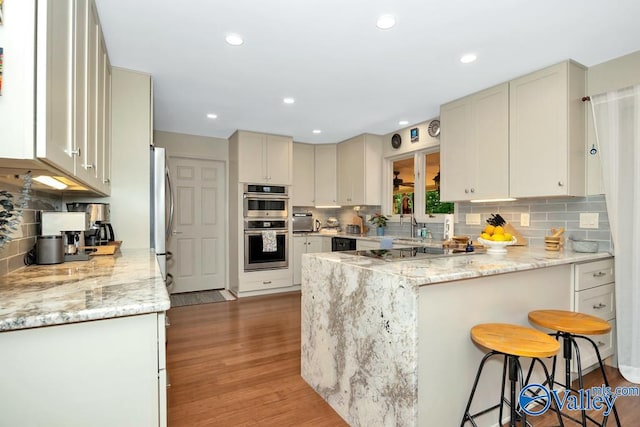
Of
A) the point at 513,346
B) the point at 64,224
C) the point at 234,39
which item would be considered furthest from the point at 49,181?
the point at 513,346

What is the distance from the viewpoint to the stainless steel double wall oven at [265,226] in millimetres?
4660

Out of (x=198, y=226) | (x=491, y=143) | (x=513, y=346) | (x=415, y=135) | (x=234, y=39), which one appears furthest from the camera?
(x=198, y=226)

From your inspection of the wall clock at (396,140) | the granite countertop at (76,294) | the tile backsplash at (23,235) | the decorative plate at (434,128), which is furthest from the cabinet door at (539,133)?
the tile backsplash at (23,235)

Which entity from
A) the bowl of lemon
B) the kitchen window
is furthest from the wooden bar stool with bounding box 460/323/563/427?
the kitchen window

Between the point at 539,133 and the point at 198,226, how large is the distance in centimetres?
443

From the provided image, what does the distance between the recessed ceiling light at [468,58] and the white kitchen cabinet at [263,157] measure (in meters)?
2.88

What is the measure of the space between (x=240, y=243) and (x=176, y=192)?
126 cm

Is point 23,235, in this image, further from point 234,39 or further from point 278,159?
point 278,159

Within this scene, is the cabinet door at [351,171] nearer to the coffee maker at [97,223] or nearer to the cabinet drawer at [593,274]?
the cabinet drawer at [593,274]

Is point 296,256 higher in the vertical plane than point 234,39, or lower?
lower

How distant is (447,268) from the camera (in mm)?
1685

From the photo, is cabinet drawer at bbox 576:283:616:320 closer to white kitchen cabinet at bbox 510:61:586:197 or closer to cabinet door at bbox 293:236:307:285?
white kitchen cabinet at bbox 510:61:586:197

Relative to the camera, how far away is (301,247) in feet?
16.8

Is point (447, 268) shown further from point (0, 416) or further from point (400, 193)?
point (400, 193)
